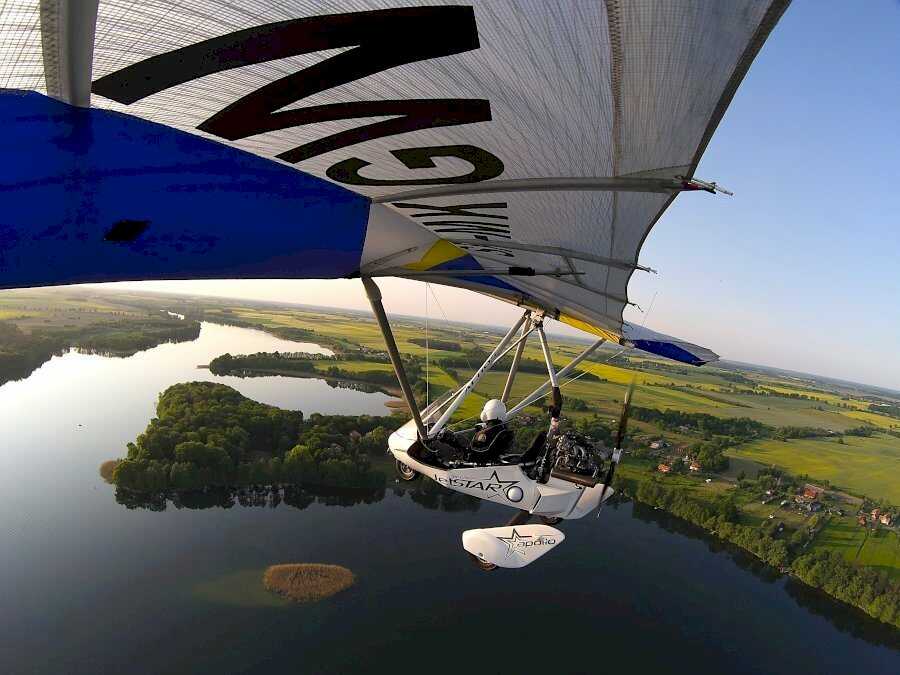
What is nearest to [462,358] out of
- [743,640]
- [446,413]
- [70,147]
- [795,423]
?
[743,640]

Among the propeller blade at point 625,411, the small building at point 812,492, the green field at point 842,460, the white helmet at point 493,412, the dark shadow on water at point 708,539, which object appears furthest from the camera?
the green field at point 842,460

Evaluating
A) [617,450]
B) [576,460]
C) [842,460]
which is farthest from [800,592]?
[617,450]

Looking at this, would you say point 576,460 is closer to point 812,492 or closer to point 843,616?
point 843,616

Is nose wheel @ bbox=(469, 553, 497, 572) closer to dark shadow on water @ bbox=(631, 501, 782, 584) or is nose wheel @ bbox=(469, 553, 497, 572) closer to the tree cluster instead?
dark shadow on water @ bbox=(631, 501, 782, 584)

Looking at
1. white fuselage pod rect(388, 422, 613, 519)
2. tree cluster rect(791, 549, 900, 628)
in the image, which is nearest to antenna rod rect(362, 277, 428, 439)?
white fuselage pod rect(388, 422, 613, 519)

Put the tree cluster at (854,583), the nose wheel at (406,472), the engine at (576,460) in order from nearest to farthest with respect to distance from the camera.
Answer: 1. the engine at (576,460)
2. the nose wheel at (406,472)
3. the tree cluster at (854,583)

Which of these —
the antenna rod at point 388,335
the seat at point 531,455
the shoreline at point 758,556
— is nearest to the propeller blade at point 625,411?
the seat at point 531,455

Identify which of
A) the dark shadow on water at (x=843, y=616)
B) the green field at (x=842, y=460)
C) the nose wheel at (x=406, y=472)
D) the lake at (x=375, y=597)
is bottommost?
the lake at (x=375, y=597)

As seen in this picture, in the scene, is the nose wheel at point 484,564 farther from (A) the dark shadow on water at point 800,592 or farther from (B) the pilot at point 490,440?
(A) the dark shadow on water at point 800,592
